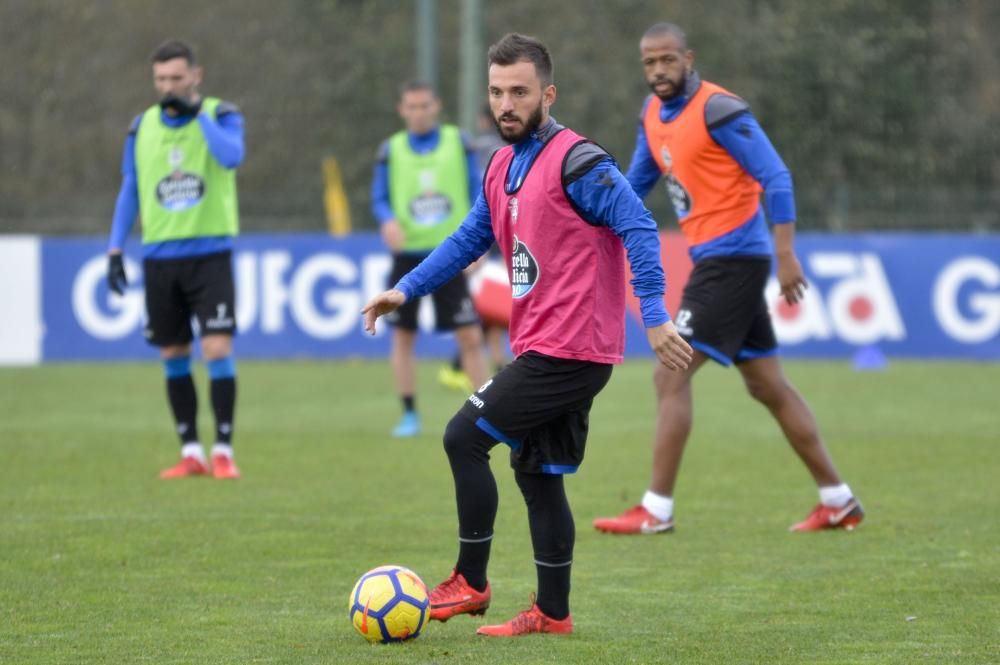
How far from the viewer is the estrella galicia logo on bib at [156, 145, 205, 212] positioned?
9078 millimetres

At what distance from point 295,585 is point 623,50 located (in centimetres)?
1558

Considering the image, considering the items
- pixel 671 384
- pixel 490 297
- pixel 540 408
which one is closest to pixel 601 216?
pixel 540 408

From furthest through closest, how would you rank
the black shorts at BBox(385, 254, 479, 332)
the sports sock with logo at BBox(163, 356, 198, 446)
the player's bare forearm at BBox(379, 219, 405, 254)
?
1. the black shorts at BBox(385, 254, 479, 332)
2. the player's bare forearm at BBox(379, 219, 405, 254)
3. the sports sock with logo at BBox(163, 356, 198, 446)

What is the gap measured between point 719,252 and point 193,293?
328 cm

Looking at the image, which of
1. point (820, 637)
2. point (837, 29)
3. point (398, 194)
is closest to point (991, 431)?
point (398, 194)

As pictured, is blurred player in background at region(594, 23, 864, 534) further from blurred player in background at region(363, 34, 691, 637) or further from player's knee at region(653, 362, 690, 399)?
blurred player in background at region(363, 34, 691, 637)

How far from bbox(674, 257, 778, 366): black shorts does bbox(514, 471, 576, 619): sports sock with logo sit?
1922 millimetres

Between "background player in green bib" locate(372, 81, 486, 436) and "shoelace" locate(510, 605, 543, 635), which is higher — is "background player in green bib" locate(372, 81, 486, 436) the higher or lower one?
the higher one

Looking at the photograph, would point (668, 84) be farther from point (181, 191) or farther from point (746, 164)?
point (181, 191)

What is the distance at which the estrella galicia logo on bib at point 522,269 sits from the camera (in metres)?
5.27

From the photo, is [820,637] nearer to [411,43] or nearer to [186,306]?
[186,306]

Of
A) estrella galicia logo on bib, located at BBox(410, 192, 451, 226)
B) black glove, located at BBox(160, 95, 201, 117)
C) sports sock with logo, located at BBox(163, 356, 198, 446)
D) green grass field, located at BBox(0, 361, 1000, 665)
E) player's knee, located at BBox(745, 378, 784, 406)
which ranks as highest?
black glove, located at BBox(160, 95, 201, 117)

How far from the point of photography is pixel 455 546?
6.89 m

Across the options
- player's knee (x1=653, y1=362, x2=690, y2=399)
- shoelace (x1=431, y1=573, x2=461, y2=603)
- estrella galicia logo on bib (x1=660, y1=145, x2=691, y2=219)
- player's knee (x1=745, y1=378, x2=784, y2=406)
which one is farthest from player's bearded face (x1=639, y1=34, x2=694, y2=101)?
shoelace (x1=431, y1=573, x2=461, y2=603)
